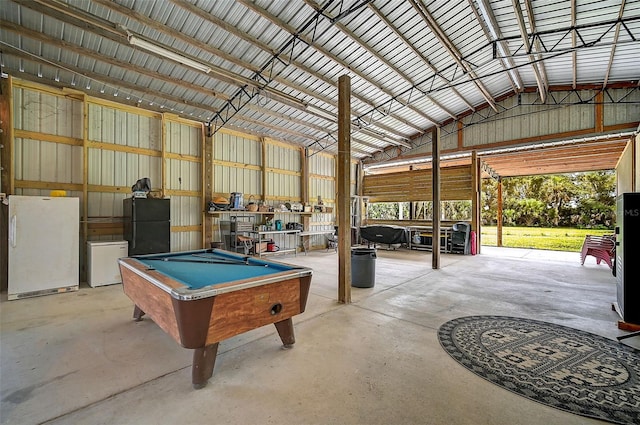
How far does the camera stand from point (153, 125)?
255 inches

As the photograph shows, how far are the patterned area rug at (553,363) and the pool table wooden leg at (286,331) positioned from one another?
1.55m

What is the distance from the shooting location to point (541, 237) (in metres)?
14.7

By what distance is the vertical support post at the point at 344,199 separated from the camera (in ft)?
13.8

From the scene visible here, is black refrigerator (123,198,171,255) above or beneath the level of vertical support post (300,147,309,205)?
beneath

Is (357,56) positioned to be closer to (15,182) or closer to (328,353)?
(328,353)

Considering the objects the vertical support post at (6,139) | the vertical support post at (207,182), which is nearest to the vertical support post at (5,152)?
the vertical support post at (6,139)

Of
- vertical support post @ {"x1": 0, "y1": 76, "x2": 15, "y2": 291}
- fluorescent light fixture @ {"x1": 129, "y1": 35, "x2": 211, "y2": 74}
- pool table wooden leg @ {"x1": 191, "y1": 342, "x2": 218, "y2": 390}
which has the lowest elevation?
pool table wooden leg @ {"x1": 191, "y1": 342, "x2": 218, "y2": 390}

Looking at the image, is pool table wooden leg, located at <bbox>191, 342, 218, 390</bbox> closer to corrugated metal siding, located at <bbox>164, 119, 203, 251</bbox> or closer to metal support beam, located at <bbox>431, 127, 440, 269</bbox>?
corrugated metal siding, located at <bbox>164, 119, 203, 251</bbox>

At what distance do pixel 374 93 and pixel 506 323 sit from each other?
6.42 meters

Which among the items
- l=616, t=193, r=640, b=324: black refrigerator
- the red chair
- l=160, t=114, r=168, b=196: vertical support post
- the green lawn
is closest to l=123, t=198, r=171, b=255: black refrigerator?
l=160, t=114, r=168, b=196: vertical support post

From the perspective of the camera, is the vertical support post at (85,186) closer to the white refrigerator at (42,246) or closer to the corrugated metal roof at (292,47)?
the corrugated metal roof at (292,47)

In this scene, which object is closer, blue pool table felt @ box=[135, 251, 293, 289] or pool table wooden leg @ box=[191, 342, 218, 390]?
pool table wooden leg @ box=[191, 342, 218, 390]

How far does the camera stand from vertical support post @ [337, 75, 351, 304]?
4195mm

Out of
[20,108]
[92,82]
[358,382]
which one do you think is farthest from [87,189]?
[358,382]
